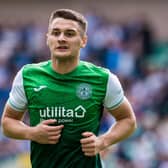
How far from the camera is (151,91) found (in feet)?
50.9

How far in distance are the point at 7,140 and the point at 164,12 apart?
23.4 feet

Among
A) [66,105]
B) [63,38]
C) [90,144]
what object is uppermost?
[63,38]

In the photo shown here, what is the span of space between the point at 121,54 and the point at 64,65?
361 inches

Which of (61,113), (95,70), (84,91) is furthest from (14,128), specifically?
(95,70)

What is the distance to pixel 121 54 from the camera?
1648 cm

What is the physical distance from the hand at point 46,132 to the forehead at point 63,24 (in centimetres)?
67

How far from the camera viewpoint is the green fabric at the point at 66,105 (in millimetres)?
7289

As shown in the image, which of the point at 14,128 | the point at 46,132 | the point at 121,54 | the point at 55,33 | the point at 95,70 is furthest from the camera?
the point at 121,54

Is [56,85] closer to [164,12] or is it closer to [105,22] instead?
[105,22]

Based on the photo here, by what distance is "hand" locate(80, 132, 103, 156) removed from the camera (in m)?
7.13

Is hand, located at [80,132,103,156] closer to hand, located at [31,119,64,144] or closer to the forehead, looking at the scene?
hand, located at [31,119,64,144]

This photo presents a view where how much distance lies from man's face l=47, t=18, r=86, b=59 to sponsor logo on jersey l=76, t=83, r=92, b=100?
24 cm

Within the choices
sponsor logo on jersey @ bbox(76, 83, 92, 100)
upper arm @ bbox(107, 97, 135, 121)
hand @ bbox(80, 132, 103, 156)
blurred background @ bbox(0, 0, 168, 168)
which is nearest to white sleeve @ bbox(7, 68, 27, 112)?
sponsor logo on jersey @ bbox(76, 83, 92, 100)

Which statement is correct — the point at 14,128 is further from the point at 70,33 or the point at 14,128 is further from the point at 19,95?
the point at 70,33
